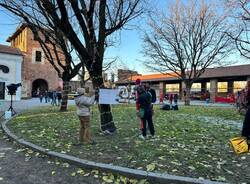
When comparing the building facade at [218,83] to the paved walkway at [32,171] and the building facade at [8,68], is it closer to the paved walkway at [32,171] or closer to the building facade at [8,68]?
the building facade at [8,68]

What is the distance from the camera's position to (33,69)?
5312 centimetres

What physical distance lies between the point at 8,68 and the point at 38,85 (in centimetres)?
1336

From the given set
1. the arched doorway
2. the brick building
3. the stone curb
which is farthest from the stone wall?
the stone curb

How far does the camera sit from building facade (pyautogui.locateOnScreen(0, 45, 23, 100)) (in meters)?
42.3

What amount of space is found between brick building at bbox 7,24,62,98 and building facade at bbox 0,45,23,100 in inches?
263

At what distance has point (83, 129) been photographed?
337 inches

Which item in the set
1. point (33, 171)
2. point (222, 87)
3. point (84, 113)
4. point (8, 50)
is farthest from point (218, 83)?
point (33, 171)

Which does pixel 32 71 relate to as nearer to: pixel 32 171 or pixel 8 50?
pixel 8 50

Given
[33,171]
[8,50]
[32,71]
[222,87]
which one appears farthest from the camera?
[32,71]

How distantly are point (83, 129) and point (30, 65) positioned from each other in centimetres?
4697

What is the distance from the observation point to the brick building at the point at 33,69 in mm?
Answer: 51812

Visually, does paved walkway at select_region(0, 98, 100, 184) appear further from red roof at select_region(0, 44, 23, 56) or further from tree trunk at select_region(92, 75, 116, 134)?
red roof at select_region(0, 44, 23, 56)

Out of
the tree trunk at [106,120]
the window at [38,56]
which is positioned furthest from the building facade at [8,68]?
the tree trunk at [106,120]

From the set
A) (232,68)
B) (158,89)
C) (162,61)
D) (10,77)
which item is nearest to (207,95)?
(232,68)
